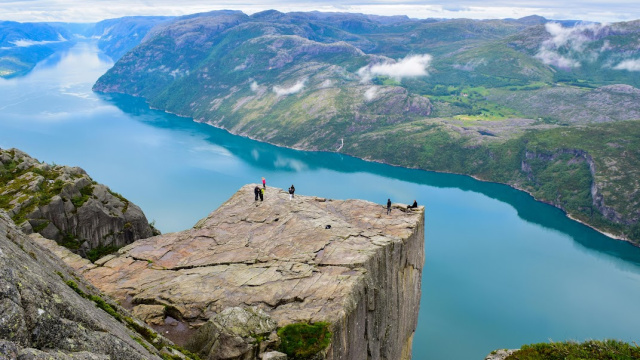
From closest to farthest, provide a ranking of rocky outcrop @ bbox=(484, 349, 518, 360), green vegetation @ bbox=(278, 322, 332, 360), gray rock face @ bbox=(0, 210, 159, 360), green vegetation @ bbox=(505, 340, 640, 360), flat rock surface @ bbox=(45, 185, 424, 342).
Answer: gray rock face @ bbox=(0, 210, 159, 360)
green vegetation @ bbox=(505, 340, 640, 360)
rocky outcrop @ bbox=(484, 349, 518, 360)
green vegetation @ bbox=(278, 322, 332, 360)
flat rock surface @ bbox=(45, 185, 424, 342)

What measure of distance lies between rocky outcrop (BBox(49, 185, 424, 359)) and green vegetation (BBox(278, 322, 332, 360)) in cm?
78

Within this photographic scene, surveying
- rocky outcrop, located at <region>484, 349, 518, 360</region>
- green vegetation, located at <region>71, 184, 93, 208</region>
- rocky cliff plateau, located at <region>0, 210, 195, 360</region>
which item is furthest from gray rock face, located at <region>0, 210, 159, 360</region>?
green vegetation, located at <region>71, 184, 93, 208</region>

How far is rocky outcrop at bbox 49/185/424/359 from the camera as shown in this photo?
3269cm

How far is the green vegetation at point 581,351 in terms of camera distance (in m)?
22.7

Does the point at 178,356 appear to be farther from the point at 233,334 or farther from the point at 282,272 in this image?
the point at 282,272

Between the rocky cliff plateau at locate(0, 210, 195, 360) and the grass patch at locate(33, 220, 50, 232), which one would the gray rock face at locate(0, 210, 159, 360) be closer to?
the rocky cliff plateau at locate(0, 210, 195, 360)

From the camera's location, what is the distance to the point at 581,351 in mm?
23609

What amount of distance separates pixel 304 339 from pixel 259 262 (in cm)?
1243

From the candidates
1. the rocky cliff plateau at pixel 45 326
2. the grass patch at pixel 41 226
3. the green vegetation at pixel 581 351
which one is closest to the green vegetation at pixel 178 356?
the rocky cliff plateau at pixel 45 326

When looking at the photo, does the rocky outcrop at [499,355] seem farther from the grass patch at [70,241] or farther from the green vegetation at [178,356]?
the grass patch at [70,241]

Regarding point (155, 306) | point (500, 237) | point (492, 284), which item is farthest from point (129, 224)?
point (500, 237)

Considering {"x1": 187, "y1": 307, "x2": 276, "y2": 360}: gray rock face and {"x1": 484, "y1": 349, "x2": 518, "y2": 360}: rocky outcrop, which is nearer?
{"x1": 484, "y1": 349, "x2": 518, "y2": 360}: rocky outcrop

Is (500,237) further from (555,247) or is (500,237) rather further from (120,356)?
(120,356)

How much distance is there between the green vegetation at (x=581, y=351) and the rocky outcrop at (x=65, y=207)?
138 feet
